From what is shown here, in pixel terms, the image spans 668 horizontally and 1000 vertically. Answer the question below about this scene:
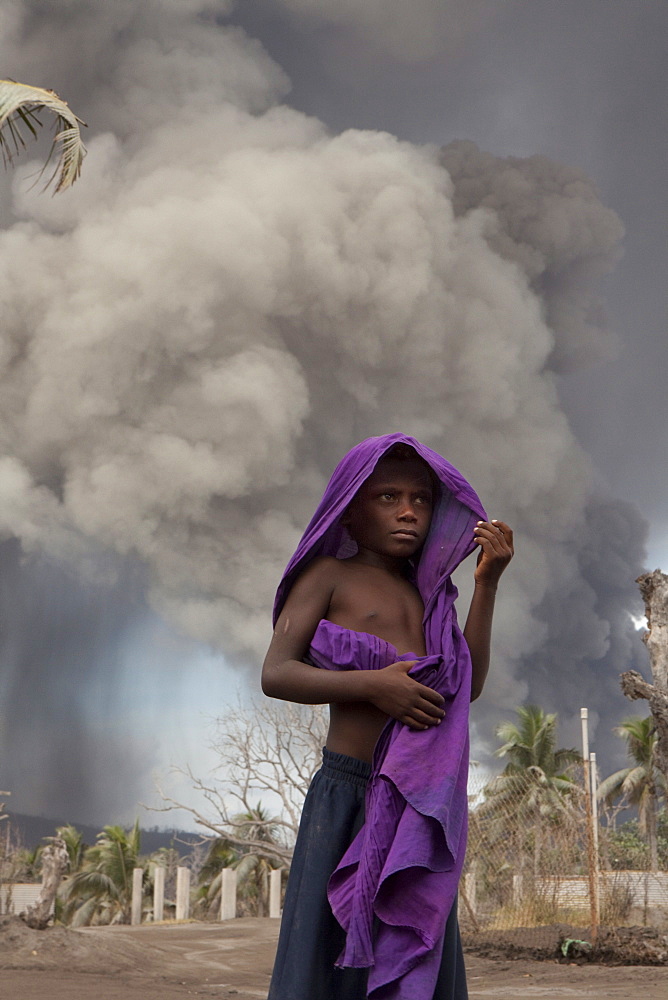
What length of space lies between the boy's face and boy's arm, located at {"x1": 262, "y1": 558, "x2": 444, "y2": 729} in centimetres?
12

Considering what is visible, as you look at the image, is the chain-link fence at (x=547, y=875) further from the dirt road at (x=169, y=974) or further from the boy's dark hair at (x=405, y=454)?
the boy's dark hair at (x=405, y=454)

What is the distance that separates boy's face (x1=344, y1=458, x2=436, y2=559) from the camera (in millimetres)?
2023

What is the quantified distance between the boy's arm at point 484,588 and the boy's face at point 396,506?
0.13 metres

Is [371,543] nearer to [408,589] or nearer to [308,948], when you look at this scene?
[408,589]

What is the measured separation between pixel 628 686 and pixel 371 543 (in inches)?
308

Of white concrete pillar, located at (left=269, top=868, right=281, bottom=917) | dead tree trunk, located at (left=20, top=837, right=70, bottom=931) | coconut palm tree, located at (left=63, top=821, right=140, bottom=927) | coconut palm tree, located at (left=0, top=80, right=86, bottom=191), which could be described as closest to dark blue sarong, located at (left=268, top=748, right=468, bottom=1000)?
coconut palm tree, located at (left=0, top=80, right=86, bottom=191)

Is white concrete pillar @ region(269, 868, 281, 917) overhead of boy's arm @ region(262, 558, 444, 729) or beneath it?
beneath

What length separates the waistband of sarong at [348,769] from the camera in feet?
6.10

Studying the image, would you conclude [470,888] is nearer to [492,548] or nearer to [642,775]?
[492,548]

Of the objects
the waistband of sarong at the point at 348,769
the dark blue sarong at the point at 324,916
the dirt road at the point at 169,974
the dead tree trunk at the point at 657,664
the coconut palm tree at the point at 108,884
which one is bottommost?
the coconut palm tree at the point at 108,884

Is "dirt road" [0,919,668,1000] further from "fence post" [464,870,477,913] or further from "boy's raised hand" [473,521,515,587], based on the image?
"boy's raised hand" [473,521,515,587]

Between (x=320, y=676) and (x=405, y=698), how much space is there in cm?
18

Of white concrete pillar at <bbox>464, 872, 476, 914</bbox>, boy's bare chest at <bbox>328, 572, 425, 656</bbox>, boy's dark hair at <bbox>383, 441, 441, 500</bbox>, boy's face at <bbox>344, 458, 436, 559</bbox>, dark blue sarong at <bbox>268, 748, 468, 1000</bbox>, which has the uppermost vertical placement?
boy's dark hair at <bbox>383, 441, 441, 500</bbox>

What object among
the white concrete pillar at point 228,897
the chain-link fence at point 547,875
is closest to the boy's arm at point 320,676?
the chain-link fence at point 547,875
